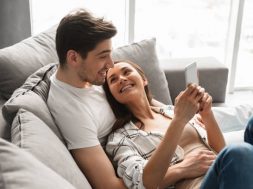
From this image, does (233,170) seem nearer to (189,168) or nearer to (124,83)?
(189,168)

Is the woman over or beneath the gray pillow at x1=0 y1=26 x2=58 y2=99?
beneath

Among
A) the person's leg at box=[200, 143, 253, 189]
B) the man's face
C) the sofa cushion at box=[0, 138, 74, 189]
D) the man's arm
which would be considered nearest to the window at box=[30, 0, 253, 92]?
the man's face

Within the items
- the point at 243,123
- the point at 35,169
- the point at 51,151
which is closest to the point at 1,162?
the point at 35,169

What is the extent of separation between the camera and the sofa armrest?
211cm

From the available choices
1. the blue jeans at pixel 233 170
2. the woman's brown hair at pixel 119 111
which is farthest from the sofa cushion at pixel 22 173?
the woman's brown hair at pixel 119 111

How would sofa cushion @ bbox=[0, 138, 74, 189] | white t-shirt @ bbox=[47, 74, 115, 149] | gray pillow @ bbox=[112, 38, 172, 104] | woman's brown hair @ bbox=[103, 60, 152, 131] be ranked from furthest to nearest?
gray pillow @ bbox=[112, 38, 172, 104], woman's brown hair @ bbox=[103, 60, 152, 131], white t-shirt @ bbox=[47, 74, 115, 149], sofa cushion @ bbox=[0, 138, 74, 189]

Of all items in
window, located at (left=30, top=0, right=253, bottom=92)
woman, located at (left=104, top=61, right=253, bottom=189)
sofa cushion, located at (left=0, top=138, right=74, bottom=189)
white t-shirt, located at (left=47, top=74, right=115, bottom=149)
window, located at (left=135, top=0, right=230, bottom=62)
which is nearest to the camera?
sofa cushion, located at (left=0, top=138, right=74, bottom=189)

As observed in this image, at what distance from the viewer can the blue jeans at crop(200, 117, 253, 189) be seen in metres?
1.18

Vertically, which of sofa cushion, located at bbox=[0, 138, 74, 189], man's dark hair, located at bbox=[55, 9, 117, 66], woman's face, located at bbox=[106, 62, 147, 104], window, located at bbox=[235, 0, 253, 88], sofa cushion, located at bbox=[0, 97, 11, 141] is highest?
man's dark hair, located at bbox=[55, 9, 117, 66]

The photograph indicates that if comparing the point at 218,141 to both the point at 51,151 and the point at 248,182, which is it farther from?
the point at 51,151

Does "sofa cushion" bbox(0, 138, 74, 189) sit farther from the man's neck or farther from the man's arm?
the man's neck

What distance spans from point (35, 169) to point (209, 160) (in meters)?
0.75

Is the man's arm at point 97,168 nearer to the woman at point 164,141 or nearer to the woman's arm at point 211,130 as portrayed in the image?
the woman at point 164,141

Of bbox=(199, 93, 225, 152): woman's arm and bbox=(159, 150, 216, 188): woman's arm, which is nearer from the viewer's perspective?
bbox=(159, 150, 216, 188): woman's arm
